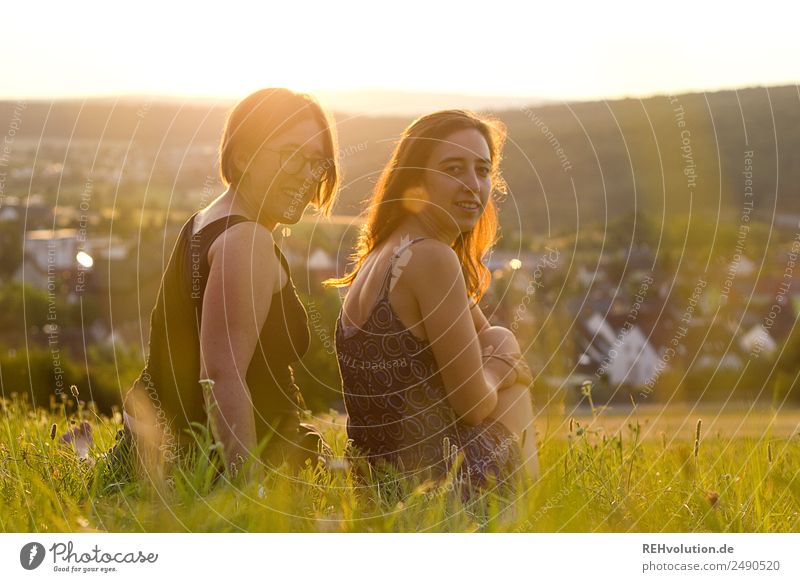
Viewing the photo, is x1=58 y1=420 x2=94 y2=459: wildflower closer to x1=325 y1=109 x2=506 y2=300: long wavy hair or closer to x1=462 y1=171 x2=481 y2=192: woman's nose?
x1=325 y1=109 x2=506 y2=300: long wavy hair

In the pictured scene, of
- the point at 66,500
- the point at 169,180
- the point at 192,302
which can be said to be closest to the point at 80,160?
the point at 169,180

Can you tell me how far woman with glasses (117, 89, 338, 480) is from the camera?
134 inches

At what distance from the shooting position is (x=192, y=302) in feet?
11.6

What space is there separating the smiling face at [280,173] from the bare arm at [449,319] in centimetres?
51

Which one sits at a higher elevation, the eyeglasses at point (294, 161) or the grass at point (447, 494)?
the eyeglasses at point (294, 161)

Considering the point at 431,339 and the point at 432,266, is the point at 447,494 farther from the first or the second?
the point at 432,266

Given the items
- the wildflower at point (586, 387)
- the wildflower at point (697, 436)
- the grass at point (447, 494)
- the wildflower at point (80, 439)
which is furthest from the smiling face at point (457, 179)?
the wildflower at point (80, 439)

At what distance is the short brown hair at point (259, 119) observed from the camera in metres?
3.54

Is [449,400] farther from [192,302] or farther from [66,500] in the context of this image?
[66,500]

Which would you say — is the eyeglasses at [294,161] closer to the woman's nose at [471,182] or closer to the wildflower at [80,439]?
the woman's nose at [471,182]

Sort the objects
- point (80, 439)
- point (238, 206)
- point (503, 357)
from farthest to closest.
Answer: point (80, 439) < point (503, 357) < point (238, 206)

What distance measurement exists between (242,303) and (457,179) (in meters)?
0.94

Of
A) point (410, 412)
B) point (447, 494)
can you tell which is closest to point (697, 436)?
point (447, 494)

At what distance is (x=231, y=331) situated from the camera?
342 centimetres
